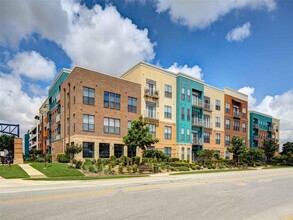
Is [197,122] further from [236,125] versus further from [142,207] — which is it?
[142,207]

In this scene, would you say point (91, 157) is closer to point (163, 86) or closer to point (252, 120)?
point (163, 86)

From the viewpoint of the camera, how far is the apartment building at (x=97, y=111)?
29156 mm

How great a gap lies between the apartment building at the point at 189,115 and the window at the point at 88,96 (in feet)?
49.8

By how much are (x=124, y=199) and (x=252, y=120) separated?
2325 inches

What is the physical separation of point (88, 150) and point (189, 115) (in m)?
19.2

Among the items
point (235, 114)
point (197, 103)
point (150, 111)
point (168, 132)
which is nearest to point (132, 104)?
point (150, 111)

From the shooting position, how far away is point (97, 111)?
30422 millimetres

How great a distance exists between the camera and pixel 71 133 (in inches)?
1196

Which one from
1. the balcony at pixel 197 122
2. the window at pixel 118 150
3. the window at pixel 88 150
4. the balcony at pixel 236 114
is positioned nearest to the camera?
the window at pixel 88 150

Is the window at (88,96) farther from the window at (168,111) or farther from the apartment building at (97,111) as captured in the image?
the window at (168,111)

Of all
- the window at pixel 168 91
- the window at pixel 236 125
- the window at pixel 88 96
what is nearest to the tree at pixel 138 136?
the window at pixel 88 96

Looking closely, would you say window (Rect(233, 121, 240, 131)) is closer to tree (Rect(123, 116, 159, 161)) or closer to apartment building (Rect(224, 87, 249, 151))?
apartment building (Rect(224, 87, 249, 151))

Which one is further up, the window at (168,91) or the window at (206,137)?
the window at (168,91)

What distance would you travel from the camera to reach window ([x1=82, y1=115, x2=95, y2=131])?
95.7ft
